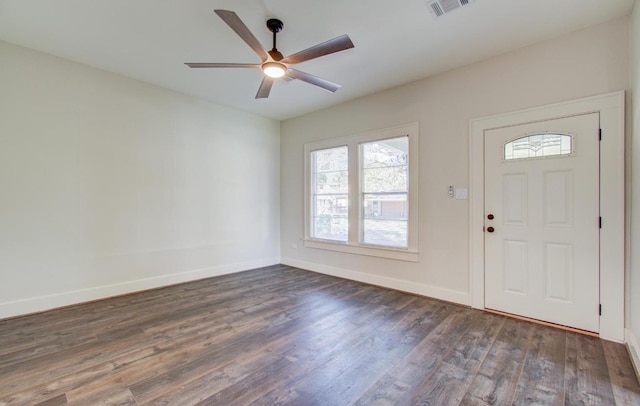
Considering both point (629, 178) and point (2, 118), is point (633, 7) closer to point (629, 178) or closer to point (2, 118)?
point (629, 178)

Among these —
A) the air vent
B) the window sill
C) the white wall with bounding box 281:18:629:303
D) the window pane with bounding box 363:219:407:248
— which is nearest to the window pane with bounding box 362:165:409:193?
the white wall with bounding box 281:18:629:303

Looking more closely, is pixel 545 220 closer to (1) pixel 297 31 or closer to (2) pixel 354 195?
(2) pixel 354 195

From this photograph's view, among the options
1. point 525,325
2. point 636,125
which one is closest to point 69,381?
point 525,325

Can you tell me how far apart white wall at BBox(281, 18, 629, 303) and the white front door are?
0.96 feet

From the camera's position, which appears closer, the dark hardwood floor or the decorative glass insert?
the dark hardwood floor

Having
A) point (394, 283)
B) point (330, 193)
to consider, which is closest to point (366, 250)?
point (394, 283)

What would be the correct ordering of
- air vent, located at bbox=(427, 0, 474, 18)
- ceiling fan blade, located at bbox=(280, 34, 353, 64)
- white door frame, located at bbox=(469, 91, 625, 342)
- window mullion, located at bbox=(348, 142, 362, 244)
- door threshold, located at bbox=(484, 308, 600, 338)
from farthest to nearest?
window mullion, located at bbox=(348, 142, 362, 244)
door threshold, located at bbox=(484, 308, 600, 338)
white door frame, located at bbox=(469, 91, 625, 342)
air vent, located at bbox=(427, 0, 474, 18)
ceiling fan blade, located at bbox=(280, 34, 353, 64)

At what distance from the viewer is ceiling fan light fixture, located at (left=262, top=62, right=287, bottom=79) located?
2667 millimetres

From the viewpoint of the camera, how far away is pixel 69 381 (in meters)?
2.04

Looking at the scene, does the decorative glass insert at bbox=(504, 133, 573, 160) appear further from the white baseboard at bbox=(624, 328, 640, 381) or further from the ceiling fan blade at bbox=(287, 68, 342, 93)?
the ceiling fan blade at bbox=(287, 68, 342, 93)

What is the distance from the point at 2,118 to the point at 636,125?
5.96 m

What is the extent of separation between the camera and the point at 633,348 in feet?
7.72

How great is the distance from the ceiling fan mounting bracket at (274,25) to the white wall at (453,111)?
207cm

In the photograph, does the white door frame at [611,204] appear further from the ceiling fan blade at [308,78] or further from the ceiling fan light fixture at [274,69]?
the ceiling fan light fixture at [274,69]
